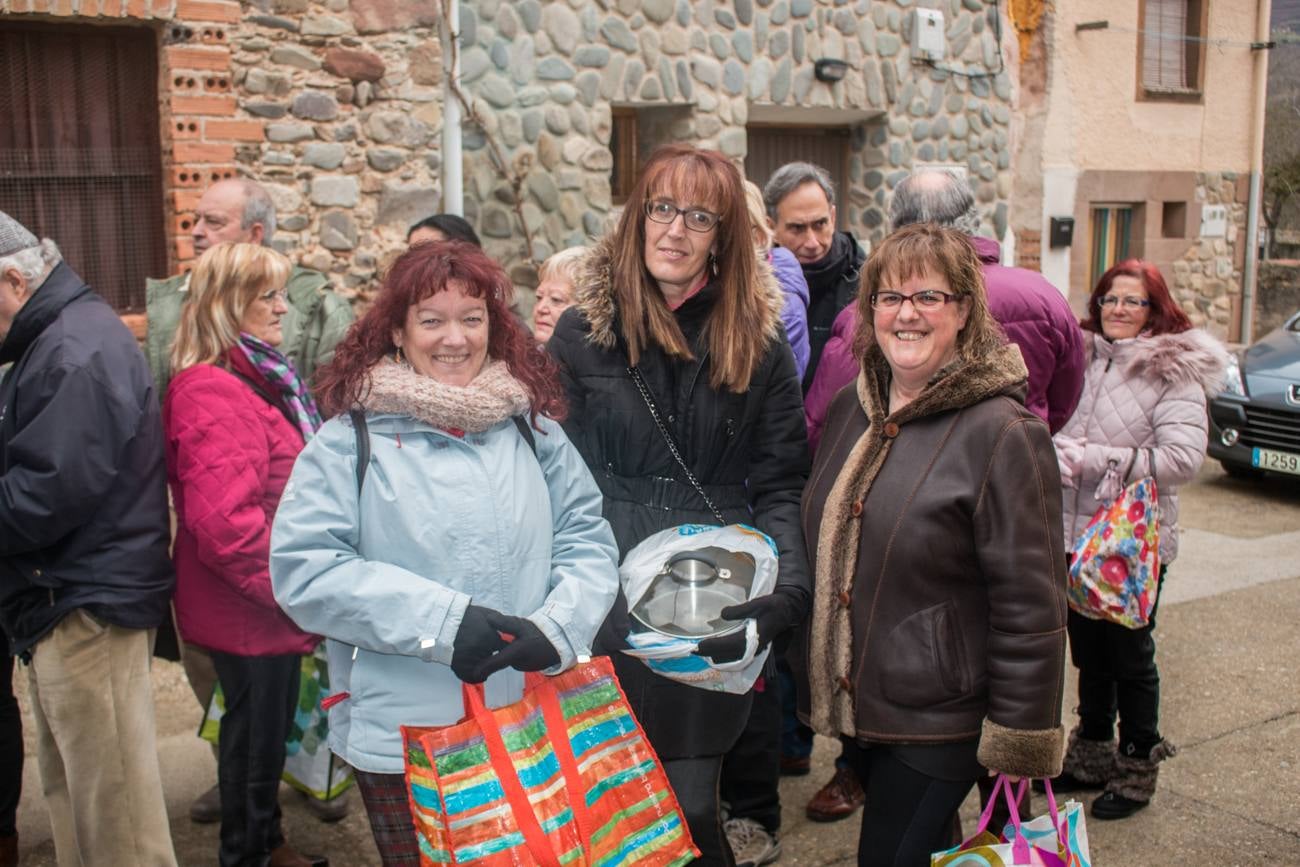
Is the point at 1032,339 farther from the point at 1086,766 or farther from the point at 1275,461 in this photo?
the point at 1275,461

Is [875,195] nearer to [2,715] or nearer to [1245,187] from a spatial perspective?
[1245,187]

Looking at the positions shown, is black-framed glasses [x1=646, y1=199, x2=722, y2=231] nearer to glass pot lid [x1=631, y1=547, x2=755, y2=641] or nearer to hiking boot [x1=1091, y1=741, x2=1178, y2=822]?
glass pot lid [x1=631, y1=547, x2=755, y2=641]

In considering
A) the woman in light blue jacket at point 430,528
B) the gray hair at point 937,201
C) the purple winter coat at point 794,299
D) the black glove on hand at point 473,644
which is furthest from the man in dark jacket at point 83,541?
the gray hair at point 937,201

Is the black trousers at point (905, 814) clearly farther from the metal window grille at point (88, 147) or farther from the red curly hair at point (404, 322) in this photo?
the metal window grille at point (88, 147)

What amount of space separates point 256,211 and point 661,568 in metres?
2.36

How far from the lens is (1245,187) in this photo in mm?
13609

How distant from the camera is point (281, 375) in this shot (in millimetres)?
3352

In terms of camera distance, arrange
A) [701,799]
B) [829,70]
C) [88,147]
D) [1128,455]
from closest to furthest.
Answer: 1. [701,799]
2. [1128,455]
3. [88,147]
4. [829,70]

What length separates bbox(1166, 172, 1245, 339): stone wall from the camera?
1327 centimetres

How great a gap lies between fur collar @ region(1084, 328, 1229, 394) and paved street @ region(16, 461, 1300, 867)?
4.32ft

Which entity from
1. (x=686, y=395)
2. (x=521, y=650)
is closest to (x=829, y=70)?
(x=686, y=395)

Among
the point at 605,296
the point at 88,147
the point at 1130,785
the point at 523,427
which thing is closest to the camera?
the point at 523,427

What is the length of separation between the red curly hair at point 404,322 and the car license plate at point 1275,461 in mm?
6777

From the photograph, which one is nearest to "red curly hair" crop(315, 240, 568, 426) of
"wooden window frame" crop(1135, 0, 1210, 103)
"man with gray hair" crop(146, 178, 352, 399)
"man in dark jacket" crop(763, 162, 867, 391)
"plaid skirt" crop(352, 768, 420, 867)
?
"plaid skirt" crop(352, 768, 420, 867)
